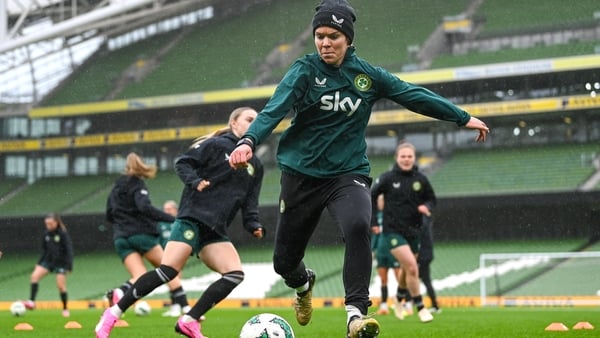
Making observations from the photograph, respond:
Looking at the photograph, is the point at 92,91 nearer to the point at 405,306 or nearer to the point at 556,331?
the point at 405,306

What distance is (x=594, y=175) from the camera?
25500mm

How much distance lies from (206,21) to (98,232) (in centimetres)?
724

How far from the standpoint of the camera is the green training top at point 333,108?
5.98 m

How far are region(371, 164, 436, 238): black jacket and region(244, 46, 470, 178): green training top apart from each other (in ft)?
18.7

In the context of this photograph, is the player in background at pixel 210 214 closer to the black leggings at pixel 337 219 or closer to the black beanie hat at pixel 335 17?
the black leggings at pixel 337 219

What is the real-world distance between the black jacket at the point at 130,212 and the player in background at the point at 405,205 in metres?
2.65

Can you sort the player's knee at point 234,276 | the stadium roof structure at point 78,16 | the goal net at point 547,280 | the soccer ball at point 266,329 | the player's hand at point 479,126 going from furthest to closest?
the stadium roof structure at point 78,16 → the goal net at point 547,280 → the player's knee at point 234,276 → the soccer ball at point 266,329 → the player's hand at point 479,126

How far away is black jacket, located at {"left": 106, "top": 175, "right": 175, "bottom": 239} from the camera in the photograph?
11039mm

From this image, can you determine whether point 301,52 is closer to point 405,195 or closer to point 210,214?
point 405,195

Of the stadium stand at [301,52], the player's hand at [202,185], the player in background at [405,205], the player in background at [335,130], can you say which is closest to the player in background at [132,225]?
the player in background at [405,205]

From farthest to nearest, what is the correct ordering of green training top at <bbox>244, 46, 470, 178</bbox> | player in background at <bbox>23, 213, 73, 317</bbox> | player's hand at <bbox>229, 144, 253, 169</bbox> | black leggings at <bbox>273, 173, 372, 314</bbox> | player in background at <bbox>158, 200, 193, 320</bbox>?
1. player in background at <bbox>23, 213, 73, 317</bbox>
2. player in background at <bbox>158, 200, 193, 320</bbox>
3. green training top at <bbox>244, 46, 470, 178</bbox>
4. black leggings at <bbox>273, 173, 372, 314</bbox>
5. player's hand at <bbox>229, 144, 253, 169</bbox>

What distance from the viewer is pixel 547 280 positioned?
18500 mm

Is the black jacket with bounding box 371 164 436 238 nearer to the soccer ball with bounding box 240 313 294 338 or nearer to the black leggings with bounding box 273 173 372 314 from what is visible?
the black leggings with bounding box 273 173 372 314

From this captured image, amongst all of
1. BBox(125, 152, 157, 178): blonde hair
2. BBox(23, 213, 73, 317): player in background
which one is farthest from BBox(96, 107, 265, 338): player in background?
BBox(23, 213, 73, 317): player in background
